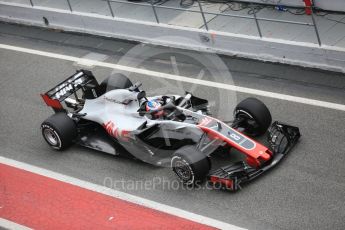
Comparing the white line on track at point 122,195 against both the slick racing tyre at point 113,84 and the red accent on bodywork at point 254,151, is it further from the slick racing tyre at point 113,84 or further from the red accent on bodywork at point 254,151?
the slick racing tyre at point 113,84

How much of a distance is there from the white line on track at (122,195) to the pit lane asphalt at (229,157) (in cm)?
10

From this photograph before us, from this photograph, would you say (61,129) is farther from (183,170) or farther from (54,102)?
(183,170)

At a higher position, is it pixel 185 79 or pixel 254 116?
pixel 254 116

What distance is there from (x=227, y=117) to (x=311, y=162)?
1940mm

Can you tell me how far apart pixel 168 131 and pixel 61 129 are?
192 cm

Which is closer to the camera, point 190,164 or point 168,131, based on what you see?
point 190,164

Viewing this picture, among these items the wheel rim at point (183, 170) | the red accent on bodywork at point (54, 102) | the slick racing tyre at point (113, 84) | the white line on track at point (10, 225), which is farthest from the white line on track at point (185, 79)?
the white line on track at point (10, 225)

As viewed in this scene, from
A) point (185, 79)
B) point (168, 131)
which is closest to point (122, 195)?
point (168, 131)

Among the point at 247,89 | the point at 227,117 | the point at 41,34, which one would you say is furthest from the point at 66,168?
the point at 41,34

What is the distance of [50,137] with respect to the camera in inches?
406

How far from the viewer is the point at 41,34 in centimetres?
1527

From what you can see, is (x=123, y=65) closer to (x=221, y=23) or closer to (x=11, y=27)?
(x=221, y=23)

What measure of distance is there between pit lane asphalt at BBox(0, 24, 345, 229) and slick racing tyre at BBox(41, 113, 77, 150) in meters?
0.33

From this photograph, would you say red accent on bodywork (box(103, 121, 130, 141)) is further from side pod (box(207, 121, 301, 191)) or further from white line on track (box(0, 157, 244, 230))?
side pod (box(207, 121, 301, 191))
